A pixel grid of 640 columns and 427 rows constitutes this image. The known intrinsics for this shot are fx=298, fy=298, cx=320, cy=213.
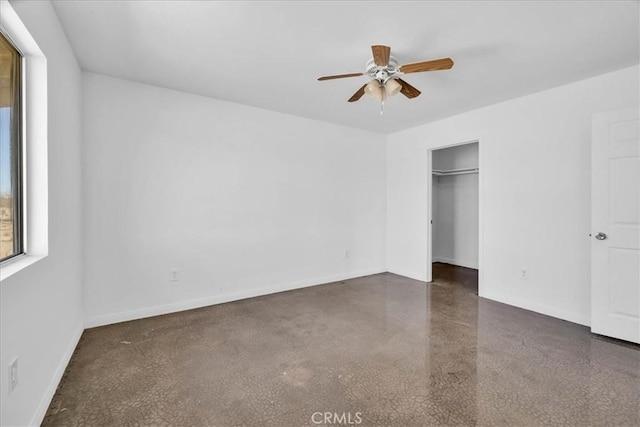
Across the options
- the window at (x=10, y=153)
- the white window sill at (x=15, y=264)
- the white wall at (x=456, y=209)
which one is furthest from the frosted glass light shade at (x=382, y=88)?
the white wall at (x=456, y=209)

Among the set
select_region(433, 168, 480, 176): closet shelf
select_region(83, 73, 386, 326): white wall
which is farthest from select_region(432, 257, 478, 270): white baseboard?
select_region(83, 73, 386, 326): white wall

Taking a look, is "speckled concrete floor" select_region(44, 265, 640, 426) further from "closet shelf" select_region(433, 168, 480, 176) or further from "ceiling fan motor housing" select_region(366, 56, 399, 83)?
"closet shelf" select_region(433, 168, 480, 176)

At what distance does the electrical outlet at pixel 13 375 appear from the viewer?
4.47ft

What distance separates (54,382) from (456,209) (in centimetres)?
619

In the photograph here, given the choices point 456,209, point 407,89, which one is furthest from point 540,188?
point 456,209

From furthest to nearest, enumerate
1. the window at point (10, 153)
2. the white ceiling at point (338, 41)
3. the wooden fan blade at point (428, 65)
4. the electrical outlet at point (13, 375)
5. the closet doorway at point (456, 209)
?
the closet doorway at point (456, 209) < the wooden fan blade at point (428, 65) < the white ceiling at point (338, 41) < the window at point (10, 153) < the electrical outlet at point (13, 375)

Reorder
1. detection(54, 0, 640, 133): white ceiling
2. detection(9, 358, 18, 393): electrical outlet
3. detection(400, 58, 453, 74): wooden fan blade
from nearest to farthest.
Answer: detection(9, 358, 18, 393): electrical outlet, detection(54, 0, 640, 133): white ceiling, detection(400, 58, 453, 74): wooden fan blade

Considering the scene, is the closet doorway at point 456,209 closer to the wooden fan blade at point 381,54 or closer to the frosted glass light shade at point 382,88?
the frosted glass light shade at point 382,88

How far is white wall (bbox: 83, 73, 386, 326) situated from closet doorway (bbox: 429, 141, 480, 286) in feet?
6.75

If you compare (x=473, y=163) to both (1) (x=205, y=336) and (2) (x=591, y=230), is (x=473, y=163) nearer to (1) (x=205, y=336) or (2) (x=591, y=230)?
(2) (x=591, y=230)

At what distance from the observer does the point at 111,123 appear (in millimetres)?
3025

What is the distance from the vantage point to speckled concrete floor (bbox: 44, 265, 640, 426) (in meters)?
1.75

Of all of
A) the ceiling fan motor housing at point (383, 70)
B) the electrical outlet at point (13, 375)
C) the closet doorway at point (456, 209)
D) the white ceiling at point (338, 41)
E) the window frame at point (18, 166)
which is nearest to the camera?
the electrical outlet at point (13, 375)

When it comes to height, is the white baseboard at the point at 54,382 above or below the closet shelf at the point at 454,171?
below
